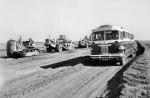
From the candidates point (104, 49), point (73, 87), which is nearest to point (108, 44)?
point (104, 49)

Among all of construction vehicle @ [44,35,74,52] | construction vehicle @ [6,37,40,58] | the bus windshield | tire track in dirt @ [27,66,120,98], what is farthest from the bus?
construction vehicle @ [44,35,74,52]

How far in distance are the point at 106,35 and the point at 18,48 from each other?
38.1 feet

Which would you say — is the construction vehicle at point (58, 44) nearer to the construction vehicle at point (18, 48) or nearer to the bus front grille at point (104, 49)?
the construction vehicle at point (18, 48)

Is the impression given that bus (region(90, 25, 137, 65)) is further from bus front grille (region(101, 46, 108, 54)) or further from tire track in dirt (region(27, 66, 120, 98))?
tire track in dirt (region(27, 66, 120, 98))

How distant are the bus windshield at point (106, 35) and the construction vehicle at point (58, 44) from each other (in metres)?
14.1

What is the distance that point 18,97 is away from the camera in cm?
762

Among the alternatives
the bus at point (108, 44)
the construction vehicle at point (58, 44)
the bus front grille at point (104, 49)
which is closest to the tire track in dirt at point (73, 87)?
the bus at point (108, 44)

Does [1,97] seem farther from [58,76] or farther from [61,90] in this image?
[58,76]

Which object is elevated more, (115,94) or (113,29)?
(113,29)

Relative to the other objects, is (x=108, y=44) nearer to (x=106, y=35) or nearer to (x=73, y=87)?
(x=106, y=35)

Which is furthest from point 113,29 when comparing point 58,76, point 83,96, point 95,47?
point 83,96

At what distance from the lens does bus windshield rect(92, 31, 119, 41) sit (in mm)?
14680

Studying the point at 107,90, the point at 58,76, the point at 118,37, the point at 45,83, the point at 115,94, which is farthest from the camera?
the point at 118,37

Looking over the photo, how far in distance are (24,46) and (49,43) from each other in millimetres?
5671
